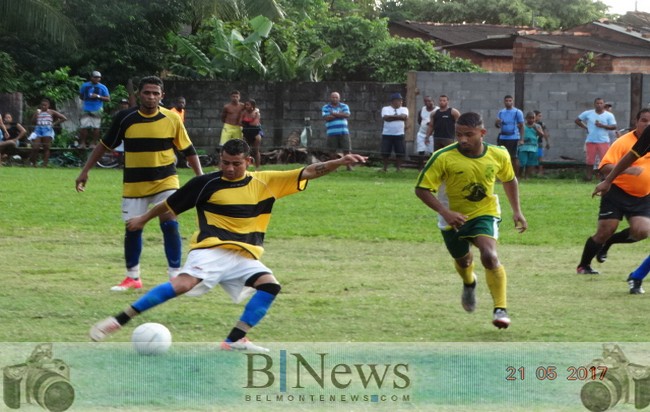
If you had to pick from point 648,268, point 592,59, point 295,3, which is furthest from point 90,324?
point 295,3

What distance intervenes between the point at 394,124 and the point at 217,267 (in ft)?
59.7

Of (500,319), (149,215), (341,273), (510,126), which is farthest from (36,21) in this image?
(500,319)

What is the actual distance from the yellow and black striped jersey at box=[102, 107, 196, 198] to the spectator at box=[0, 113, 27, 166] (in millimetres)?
15830

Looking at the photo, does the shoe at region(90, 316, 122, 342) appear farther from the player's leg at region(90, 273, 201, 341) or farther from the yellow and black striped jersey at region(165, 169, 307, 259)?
the yellow and black striped jersey at region(165, 169, 307, 259)

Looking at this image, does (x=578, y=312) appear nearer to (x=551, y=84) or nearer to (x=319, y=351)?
(x=319, y=351)

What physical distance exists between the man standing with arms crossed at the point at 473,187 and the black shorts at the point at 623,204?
2726 mm

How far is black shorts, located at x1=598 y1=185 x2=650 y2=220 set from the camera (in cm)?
1199

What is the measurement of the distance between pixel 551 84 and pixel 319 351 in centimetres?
2085

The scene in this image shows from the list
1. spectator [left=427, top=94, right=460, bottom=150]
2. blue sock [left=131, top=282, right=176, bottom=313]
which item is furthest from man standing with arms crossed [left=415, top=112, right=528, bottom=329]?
spectator [left=427, top=94, right=460, bottom=150]

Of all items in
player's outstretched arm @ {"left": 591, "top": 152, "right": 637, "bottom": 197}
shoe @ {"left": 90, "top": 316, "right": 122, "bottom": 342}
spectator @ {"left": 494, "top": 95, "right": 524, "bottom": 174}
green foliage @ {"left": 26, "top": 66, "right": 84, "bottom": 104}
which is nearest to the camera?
shoe @ {"left": 90, "top": 316, "right": 122, "bottom": 342}

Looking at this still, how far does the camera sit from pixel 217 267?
8344 mm

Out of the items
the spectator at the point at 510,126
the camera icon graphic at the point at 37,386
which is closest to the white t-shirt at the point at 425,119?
the spectator at the point at 510,126

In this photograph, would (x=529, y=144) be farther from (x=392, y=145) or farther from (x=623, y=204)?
(x=623, y=204)

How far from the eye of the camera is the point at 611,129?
25047 mm
